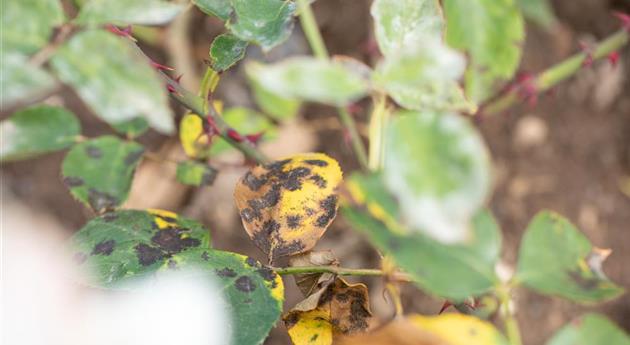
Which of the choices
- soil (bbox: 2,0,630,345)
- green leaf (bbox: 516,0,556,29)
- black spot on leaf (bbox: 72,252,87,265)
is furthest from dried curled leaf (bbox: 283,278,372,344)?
green leaf (bbox: 516,0,556,29)

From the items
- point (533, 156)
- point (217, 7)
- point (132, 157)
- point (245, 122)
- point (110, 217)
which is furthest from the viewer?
point (533, 156)

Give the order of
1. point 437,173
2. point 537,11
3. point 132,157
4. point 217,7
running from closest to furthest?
point 437,173 → point 217,7 → point 132,157 → point 537,11

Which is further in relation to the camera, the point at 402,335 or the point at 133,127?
the point at 133,127

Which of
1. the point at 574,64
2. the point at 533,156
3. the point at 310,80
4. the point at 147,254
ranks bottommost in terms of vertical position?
the point at 533,156

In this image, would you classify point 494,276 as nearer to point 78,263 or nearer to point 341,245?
point 78,263

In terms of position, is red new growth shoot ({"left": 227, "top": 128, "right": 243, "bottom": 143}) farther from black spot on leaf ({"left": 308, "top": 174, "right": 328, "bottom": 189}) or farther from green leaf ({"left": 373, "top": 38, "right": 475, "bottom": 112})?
green leaf ({"left": 373, "top": 38, "right": 475, "bottom": 112})

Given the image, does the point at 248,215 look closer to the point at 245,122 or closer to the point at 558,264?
the point at 558,264

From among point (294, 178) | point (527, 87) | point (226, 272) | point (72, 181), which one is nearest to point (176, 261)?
point (226, 272)
